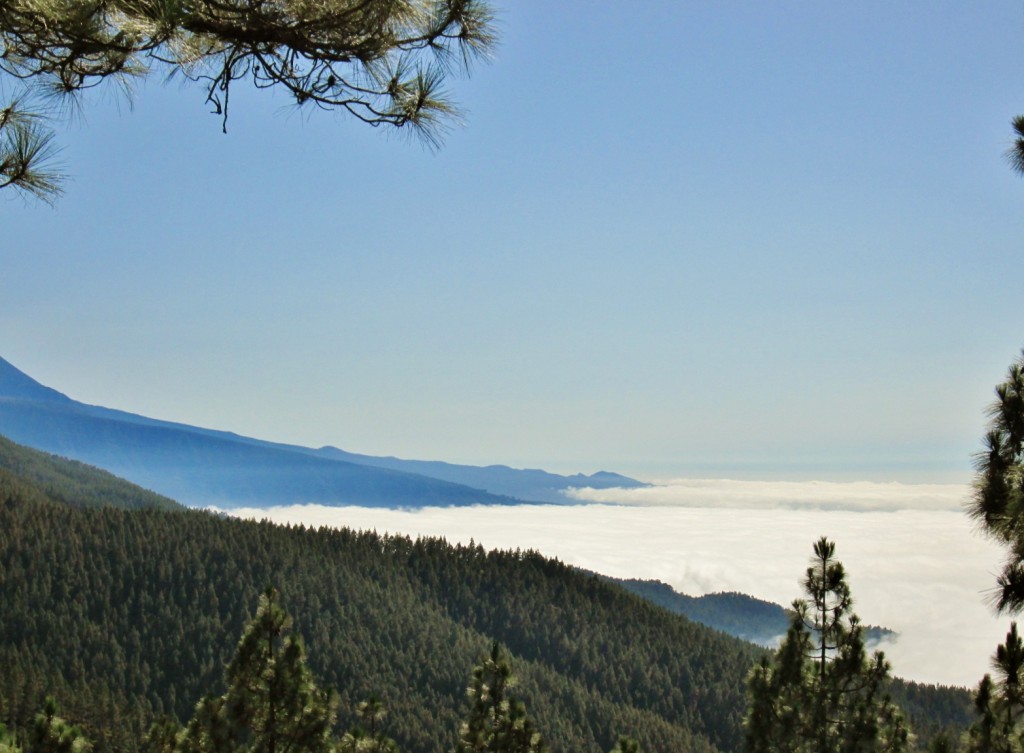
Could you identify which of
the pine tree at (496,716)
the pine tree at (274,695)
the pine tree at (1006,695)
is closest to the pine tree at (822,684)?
the pine tree at (1006,695)

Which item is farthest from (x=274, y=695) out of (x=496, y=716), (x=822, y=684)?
(x=822, y=684)

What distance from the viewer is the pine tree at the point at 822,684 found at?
18.2m

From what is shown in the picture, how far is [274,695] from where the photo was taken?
17.1 m

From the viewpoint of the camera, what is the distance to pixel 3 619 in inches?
7598

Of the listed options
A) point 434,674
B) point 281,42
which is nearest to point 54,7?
point 281,42

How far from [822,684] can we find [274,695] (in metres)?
11.2

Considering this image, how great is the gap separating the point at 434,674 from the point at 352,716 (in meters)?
37.8

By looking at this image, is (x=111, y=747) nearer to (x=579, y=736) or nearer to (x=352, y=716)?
(x=352, y=716)

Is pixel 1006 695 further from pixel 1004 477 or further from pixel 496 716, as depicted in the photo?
pixel 496 716

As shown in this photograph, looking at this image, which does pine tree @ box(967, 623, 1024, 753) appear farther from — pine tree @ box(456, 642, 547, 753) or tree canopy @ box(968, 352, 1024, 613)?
pine tree @ box(456, 642, 547, 753)

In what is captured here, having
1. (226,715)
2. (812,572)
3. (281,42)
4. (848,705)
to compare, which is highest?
(281,42)

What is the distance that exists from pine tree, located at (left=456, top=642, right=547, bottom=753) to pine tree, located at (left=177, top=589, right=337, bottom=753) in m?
4.07

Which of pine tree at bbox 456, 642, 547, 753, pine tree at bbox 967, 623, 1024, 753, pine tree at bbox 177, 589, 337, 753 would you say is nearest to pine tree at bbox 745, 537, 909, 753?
pine tree at bbox 967, 623, 1024, 753

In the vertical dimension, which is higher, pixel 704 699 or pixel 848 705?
pixel 848 705
